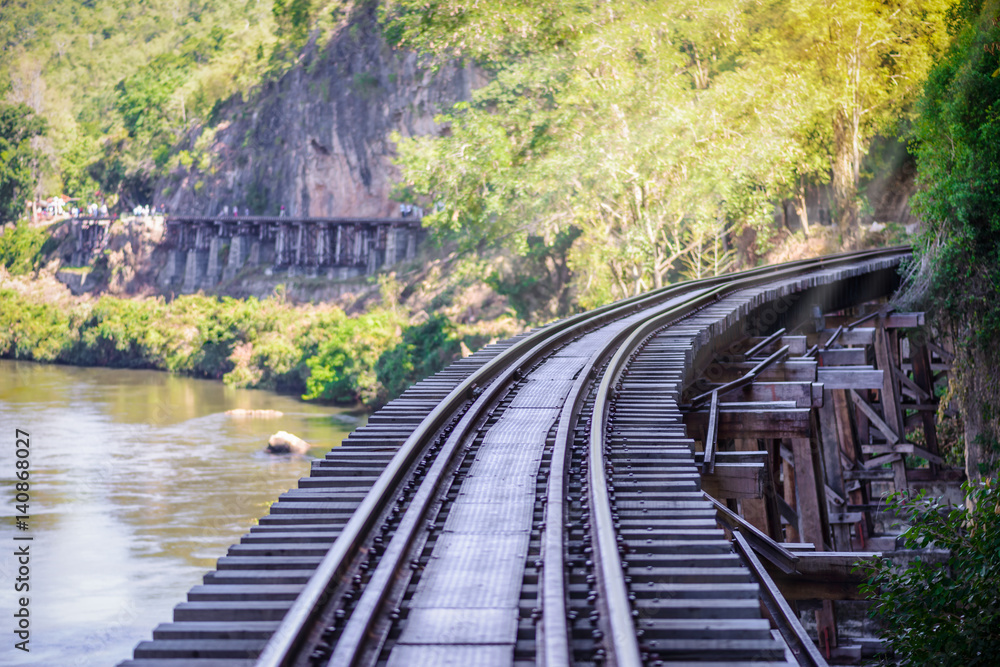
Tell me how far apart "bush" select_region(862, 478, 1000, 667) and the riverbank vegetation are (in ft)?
88.8

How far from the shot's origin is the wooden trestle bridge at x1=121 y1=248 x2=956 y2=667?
3.67 meters

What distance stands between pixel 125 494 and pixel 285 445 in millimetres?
5181

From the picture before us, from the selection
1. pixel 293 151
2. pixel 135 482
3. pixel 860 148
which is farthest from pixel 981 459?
pixel 293 151

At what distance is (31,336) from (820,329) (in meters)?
47.2

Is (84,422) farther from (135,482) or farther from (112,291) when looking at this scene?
(112,291)

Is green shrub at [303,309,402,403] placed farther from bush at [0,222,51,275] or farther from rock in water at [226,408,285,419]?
bush at [0,222,51,275]

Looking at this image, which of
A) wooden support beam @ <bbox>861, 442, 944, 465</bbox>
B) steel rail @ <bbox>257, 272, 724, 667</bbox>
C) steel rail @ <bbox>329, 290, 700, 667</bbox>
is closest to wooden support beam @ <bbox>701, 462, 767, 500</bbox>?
steel rail @ <bbox>329, 290, 700, 667</bbox>

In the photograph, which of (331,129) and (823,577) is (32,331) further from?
(823,577)

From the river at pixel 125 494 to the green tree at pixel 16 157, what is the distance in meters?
21.1

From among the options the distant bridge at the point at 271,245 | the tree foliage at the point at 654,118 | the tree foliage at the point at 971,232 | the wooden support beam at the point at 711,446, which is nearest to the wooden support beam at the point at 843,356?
the tree foliage at the point at 971,232

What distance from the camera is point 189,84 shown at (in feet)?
220

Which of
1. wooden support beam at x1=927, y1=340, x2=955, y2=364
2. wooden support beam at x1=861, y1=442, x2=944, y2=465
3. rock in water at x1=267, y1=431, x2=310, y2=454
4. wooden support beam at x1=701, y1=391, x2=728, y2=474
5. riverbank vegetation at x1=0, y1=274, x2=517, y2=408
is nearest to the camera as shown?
wooden support beam at x1=701, y1=391, x2=728, y2=474

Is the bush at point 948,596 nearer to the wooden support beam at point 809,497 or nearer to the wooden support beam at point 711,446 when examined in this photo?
the wooden support beam at point 711,446

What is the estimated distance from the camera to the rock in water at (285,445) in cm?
2953
